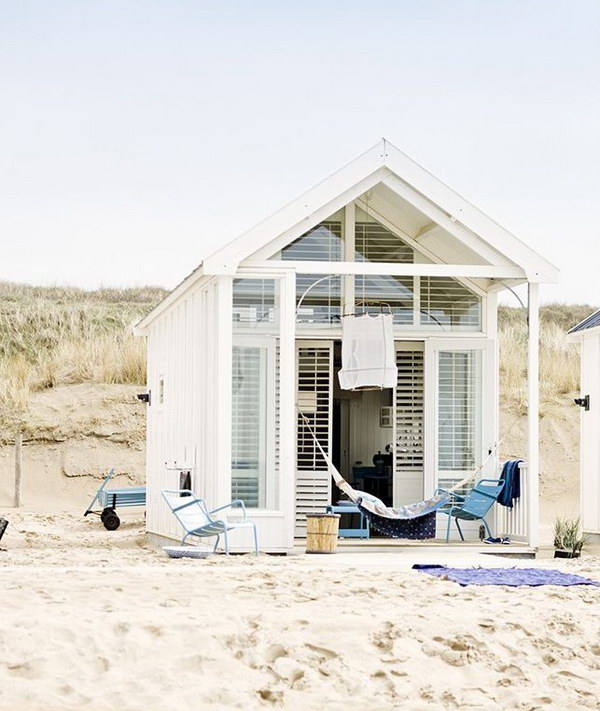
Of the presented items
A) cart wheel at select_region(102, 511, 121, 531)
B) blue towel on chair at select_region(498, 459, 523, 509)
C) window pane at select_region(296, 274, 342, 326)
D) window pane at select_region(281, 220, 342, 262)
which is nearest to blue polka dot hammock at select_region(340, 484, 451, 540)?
blue towel on chair at select_region(498, 459, 523, 509)

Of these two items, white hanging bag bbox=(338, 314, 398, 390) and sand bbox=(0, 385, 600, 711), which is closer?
sand bbox=(0, 385, 600, 711)

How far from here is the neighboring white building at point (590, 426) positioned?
1514 cm

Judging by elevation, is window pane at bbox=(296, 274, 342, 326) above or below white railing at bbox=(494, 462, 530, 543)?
above

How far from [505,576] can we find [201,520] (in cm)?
308

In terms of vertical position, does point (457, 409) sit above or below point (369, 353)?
below

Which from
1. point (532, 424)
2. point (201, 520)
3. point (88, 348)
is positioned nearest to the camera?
point (201, 520)

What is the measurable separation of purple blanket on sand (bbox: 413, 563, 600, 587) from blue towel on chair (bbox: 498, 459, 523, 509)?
2304 mm

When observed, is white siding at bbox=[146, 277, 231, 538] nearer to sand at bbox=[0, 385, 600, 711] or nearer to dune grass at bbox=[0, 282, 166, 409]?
sand at bbox=[0, 385, 600, 711]

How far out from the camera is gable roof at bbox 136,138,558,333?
12.7m

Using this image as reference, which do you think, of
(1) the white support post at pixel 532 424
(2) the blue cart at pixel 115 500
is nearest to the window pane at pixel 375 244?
(1) the white support post at pixel 532 424

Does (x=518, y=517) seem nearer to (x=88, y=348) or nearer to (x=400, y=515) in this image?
(x=400, y=515)

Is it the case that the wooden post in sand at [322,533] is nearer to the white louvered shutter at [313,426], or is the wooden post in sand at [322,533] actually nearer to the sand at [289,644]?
the white louvered shutter at [313,426]

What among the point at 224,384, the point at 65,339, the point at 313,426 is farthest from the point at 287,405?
the point at 65,339

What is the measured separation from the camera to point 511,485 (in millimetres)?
13539
